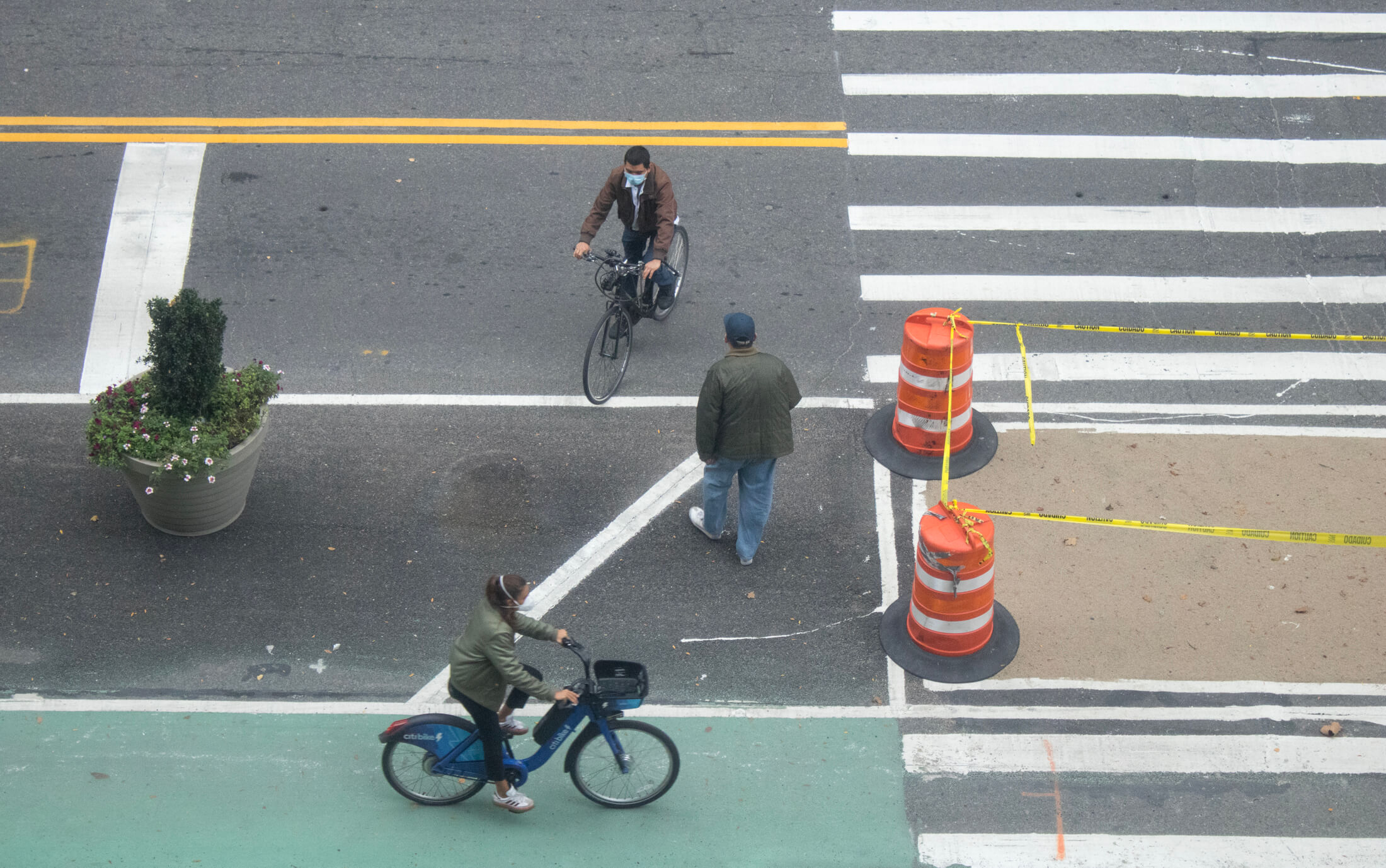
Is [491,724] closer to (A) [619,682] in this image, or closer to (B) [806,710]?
(A) [619,682]

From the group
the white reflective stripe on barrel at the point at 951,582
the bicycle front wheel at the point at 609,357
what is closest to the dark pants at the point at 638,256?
the bicycle front wheel at the point at 609,357

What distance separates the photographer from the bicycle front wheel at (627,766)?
661cm

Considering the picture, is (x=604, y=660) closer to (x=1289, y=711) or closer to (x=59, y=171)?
(x=1289, y=711)

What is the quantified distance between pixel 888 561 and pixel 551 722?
3039 mm

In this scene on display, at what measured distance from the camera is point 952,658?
25.7 ft

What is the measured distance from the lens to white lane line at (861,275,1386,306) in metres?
11.0

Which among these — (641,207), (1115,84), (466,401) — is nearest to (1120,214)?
(1115,84)

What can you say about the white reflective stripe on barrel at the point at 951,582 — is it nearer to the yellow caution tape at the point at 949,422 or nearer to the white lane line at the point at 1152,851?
the yellow caution tape at the point at 949,422

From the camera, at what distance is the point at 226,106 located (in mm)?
12648

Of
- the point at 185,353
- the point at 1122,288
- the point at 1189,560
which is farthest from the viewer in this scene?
the point at 1122,288

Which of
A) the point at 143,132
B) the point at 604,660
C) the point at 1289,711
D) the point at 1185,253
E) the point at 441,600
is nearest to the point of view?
the point at 604,660

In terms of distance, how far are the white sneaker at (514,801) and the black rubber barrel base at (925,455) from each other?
12.7ft

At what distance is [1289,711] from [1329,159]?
711cm

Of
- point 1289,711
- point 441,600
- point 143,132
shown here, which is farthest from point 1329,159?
point 143,132
